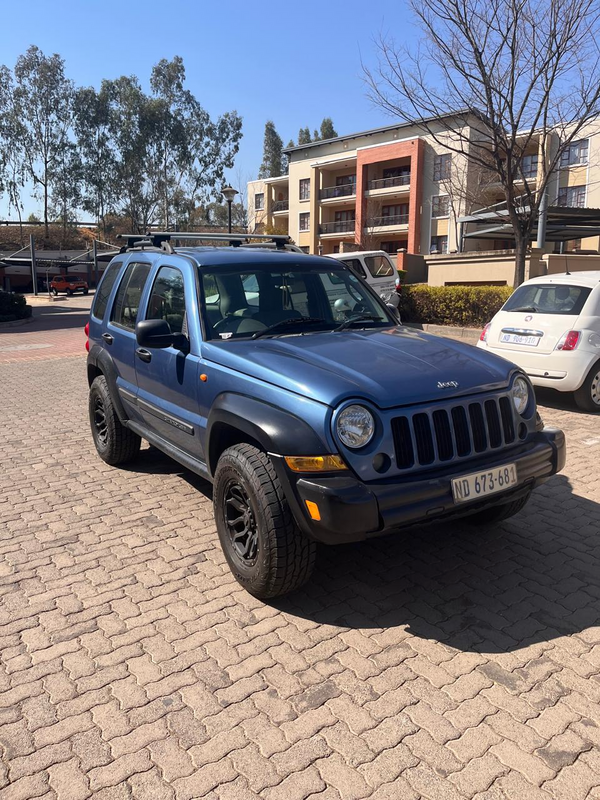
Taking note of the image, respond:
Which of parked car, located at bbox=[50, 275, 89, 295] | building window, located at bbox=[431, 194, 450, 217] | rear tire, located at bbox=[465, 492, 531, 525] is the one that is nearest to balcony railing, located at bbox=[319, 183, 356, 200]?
building window, located at bbox=[431, 194, 450, 217]

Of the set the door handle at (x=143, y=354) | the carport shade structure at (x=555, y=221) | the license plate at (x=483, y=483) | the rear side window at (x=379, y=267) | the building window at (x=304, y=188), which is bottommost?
the license plate at (x=483, y=483)

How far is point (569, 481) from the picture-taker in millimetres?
5516

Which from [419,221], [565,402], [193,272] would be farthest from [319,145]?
[193,272]

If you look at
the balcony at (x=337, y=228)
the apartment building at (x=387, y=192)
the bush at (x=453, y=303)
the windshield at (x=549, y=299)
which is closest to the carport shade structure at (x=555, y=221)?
the bush at (x=453, y=303)

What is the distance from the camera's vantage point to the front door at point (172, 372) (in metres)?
4.17

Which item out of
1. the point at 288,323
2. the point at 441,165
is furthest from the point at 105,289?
the point at 441,165

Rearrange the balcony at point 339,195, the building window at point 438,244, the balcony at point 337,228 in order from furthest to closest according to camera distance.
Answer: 1. the balcony at point 337,228
2. the balcony at point 339,195
3. the building window at point 438,244

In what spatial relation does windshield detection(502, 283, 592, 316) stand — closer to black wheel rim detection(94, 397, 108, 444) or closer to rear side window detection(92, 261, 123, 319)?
rear side window detection(92, 261, 123, 319)

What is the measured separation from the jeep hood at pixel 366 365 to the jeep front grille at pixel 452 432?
0.09 metres

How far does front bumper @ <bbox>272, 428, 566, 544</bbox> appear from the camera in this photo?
3.01 m

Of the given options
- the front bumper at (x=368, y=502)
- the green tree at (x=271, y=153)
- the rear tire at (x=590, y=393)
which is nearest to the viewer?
the front bumper at (x=368, y=502)

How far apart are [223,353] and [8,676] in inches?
79.5

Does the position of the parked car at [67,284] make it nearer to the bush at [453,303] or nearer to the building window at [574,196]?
the building window at [574,196]

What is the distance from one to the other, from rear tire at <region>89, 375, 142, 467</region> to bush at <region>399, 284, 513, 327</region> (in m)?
11.1
